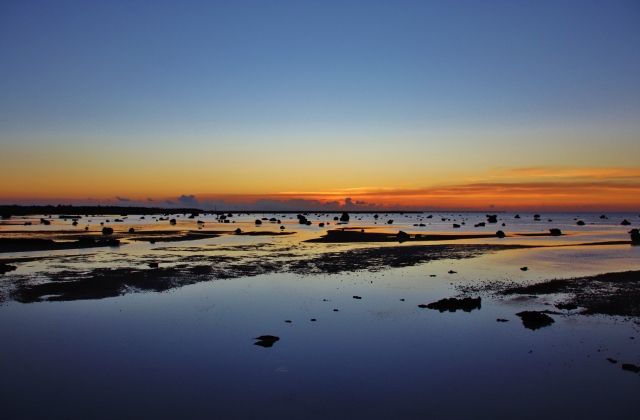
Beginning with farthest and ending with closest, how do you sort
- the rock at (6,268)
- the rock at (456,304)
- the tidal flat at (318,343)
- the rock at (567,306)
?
1. the rock at (6,268)
2. the rock at (456,304)
3. the rock at (567,306)
4. the tidal flat at (318,343)

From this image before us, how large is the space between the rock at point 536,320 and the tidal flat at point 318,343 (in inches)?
3.4

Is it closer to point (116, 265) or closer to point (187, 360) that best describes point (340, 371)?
point (187, 360)

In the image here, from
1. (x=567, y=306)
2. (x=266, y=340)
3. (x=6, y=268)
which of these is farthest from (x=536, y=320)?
(x=6, y=268)

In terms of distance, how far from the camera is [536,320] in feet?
52.9

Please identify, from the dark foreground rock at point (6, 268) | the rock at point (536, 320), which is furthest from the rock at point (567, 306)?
the dark foreground rock at point (6, 268)

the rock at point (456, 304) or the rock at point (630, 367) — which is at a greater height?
the rock at point (456, 304)

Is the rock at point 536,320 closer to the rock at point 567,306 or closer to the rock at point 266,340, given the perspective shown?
the rock at point 567,306

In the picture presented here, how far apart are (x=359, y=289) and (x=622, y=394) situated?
13369 millimetres

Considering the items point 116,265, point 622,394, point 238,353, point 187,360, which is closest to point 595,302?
point 622,394

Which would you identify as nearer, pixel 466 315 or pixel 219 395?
pixel 219 395

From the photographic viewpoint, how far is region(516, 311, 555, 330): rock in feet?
52.1

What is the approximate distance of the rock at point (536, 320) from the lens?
1587cm

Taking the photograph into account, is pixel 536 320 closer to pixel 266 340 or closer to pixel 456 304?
pixel 456 304

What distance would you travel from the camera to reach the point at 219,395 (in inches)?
411
